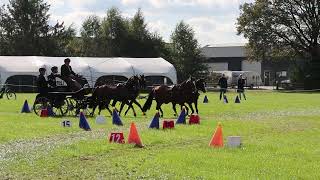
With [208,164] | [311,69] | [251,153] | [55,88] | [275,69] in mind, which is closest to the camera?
[208,164]

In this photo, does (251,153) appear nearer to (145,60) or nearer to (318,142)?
(318,142)

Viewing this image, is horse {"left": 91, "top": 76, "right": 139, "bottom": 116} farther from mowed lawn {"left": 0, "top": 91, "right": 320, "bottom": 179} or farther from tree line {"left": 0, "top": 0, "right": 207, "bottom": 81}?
tree line {"left": 0, "top": 0, "right": 207, "bottom": 81}

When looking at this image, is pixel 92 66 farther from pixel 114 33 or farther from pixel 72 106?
pixel 72 106

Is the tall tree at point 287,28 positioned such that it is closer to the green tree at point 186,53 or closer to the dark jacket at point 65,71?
the green tree at point 186,53

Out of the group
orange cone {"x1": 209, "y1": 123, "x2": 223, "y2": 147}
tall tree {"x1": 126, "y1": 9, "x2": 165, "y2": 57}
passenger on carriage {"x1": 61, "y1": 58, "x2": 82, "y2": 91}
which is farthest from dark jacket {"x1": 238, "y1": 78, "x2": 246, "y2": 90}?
tall tree {"x1": 126, "y1": 9, "x2": 165, "y2": 57}

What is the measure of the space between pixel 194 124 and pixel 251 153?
692cm

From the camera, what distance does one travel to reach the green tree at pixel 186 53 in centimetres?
7494

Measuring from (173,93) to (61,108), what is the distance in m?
4.75

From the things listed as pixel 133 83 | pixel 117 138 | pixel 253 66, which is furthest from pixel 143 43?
pixel 117 138

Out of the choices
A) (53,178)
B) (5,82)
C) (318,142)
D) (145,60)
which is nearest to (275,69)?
(145,60)

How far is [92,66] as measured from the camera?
5975cm

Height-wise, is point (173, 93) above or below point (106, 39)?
below

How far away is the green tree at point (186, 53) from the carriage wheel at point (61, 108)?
164ft

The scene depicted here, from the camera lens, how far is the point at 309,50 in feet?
234
